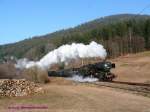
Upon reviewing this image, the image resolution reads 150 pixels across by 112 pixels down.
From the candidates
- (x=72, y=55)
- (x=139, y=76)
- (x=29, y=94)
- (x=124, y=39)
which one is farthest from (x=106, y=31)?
(x=29, y=94)

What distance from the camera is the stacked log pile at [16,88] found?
113 feet

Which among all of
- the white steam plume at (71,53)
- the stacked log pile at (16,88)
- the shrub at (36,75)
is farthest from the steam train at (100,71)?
the white steam plume at (71,53)

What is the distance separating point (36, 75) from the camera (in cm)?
6450

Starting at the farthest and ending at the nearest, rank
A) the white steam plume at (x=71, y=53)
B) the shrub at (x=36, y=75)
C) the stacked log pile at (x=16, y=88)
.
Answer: the white steam plume at (x=71, y=53), the shrub at (x=36, y=75), the stacked log pile at (x=16, y=88)

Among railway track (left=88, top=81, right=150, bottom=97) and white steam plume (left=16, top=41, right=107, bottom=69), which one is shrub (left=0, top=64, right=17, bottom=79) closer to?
railway track (left=88, top=81, right=150, bottom=97)

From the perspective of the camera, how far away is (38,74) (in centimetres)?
6444

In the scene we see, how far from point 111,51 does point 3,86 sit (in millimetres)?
109037

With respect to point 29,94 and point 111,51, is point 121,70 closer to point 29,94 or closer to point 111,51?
point 29,94

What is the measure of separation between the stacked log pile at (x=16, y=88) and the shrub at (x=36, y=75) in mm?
25911

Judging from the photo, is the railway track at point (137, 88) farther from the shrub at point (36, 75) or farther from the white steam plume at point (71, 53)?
the white steam plume at point (71, 53)

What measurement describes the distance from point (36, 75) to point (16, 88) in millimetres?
29429

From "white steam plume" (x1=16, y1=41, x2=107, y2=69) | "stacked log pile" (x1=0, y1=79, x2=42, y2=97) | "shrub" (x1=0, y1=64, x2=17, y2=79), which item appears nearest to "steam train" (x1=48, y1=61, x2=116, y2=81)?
"shrub" (x1=0, y1=64, x2=17, y2=79)

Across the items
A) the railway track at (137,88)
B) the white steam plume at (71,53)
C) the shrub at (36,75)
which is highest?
the white steam plume at (71,53)

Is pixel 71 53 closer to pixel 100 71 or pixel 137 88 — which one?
pixel 100 71
